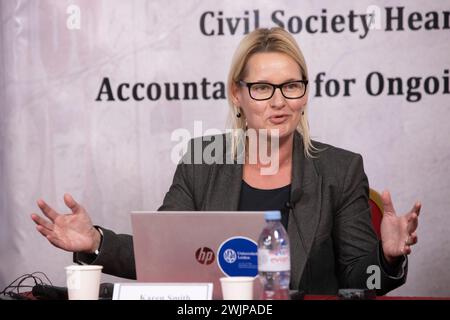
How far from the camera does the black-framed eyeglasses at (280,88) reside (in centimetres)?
275

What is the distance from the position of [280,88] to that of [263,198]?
428 mm

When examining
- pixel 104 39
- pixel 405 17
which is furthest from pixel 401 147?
pixel 104 39

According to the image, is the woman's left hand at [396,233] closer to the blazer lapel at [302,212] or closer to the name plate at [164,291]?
the blazer lapel at [302,212]

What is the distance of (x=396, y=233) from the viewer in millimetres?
2156

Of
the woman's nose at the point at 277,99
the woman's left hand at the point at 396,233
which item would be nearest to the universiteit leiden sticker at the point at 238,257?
the woman's left hand at the point at 396,233

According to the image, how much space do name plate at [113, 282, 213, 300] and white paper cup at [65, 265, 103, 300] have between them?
0.12 metres

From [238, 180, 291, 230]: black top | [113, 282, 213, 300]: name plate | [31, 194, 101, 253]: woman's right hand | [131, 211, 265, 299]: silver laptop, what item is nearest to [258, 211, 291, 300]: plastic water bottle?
[131, 211, 265, 299]: silver laptop

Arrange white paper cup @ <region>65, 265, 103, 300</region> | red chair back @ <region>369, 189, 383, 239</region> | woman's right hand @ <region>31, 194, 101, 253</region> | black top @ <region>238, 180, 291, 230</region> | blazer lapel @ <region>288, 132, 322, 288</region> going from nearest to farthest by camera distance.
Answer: white paper cup @ <region>65, 265, 103, 300</region> → woman's right hand @ <region>31, 194, 101, 253</region> → blazer lapel @ <region>288, 132, 322, 288</region> → black top @ <region>238, 180, 291, 230</region> → red chair back @ <region>369, 189, 383, 239</region>

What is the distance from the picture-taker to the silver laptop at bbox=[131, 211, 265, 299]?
188 cm

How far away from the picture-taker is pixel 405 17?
3209 mm

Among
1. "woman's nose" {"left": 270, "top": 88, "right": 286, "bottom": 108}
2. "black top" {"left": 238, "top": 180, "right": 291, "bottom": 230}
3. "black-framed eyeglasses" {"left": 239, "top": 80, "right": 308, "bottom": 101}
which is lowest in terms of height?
"black top" {"left": 238, "top": 180, "right": 291, "bottom": 230}

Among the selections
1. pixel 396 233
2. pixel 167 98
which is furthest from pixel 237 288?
pixel 167 98

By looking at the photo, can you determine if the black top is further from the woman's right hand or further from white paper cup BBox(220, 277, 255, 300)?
white paper cup BBox(220, 277, 255, 300)

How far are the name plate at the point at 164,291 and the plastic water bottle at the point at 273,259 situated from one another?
0.49 ft
